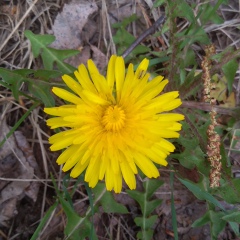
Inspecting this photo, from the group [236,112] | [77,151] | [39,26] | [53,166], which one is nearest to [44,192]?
[53,166]

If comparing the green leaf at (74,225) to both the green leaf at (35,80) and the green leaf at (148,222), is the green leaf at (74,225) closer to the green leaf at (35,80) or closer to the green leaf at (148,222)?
the green leaf at (148,222)

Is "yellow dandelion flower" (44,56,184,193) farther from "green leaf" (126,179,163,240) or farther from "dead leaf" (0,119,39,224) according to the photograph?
"dead leaf" (0,119,39,224)

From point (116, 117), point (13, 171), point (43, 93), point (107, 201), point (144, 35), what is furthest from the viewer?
point (13, 171)

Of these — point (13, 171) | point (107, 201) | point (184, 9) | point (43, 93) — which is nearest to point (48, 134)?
point (13, 171)

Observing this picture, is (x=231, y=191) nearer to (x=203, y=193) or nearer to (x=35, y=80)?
(x=203, y=193)

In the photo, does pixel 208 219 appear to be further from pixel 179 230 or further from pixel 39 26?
pixel 39 26

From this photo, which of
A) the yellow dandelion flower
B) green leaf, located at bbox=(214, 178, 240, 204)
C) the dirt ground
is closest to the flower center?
the yellow dandelion flower
